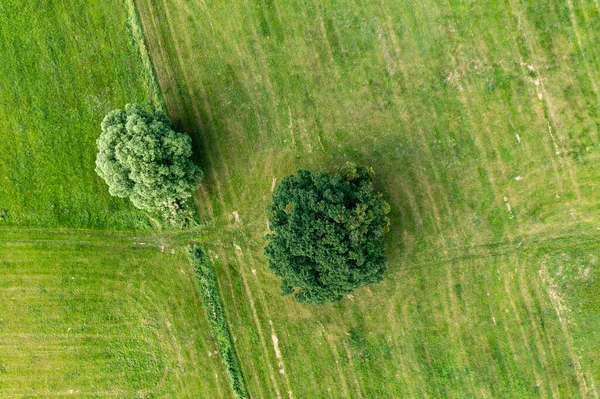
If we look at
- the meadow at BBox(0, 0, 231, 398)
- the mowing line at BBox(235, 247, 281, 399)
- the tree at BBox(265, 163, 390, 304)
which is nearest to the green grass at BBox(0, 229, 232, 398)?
the meadow at BBox(0, 0, 231, 398)

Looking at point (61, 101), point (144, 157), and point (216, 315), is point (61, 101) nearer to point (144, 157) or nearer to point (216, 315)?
point (144, 157)

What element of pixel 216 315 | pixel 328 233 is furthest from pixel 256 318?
pixel 328 233

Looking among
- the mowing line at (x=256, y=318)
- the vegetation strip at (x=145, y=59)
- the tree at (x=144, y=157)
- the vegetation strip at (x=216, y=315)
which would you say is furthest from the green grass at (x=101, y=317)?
the vegetation strip at (x=145, y=59)

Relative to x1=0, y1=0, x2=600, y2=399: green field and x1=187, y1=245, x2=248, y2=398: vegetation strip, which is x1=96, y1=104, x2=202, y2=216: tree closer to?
x1=0, y1=0, x2=600, y2=399: green field

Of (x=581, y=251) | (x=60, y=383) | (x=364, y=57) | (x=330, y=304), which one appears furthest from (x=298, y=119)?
(x=60, y=383)

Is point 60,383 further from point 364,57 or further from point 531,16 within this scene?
point 531,16
